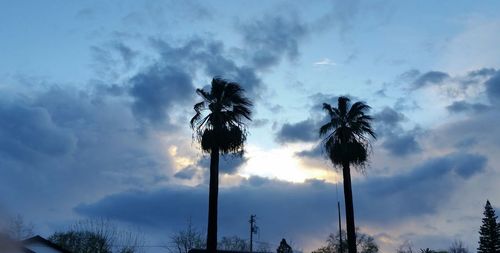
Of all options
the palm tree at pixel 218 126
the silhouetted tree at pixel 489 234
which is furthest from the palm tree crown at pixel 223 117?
the silhouetted tree at pixel 489 234

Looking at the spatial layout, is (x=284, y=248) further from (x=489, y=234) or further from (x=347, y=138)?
(x=347, y=138)

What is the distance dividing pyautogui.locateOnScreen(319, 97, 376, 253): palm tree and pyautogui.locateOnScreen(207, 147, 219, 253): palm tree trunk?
11178 millimetres

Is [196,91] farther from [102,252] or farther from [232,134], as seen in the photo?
[102,252]

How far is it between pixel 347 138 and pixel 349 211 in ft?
19.0

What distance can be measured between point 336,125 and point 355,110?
197 centimetres

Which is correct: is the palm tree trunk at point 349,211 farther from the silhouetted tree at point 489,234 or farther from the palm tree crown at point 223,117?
the silhouetted tree at point 489,234

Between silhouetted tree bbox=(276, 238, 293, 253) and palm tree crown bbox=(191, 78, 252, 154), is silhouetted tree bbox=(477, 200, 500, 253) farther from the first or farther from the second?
palm tree crown bbox=(191, 78, 252, 154)

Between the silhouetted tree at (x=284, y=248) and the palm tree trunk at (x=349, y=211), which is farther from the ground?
the silhouetted tree at (x=284, y=248)

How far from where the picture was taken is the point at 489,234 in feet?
235

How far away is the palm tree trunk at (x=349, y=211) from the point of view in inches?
1464

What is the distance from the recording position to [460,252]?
350 ft

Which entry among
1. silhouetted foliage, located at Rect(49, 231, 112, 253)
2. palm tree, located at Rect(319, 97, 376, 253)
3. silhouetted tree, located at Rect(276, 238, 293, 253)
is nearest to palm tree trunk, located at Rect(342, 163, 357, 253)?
palm tree, located at Rect(319, 97, 376, 253)

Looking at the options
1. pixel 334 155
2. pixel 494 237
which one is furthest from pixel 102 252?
pixel 494 237

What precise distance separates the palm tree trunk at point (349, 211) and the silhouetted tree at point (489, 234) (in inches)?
1616
